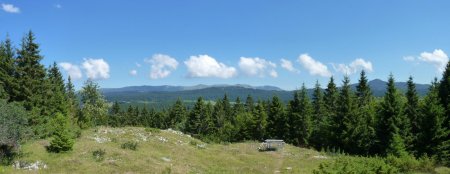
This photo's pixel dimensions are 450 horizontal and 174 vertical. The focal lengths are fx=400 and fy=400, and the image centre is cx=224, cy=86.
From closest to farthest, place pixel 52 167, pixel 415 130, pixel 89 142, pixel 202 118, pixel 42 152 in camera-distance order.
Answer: pixel 52 167, pixel 42 152, pixel 89 142, pixel 415 130, pixel 202 118

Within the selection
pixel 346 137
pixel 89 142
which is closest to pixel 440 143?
pixel 346 137

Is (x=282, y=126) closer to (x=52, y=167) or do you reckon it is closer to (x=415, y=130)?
(x=415, y=130)

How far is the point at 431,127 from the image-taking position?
48.9m

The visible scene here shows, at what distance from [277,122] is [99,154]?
44628 millimetres

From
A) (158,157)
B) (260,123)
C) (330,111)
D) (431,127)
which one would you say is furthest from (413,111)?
(260,123)

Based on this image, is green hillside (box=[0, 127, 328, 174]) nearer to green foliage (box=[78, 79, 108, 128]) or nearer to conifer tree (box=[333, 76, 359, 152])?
conifer tree (box=[333, 76, 359, 152])

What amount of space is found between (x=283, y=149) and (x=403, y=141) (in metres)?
14.6

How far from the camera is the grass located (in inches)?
1345

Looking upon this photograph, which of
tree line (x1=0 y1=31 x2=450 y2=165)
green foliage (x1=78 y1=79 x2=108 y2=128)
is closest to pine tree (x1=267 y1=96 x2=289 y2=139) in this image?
tree line (x1=0 y1=31 x2=450 y2=165)

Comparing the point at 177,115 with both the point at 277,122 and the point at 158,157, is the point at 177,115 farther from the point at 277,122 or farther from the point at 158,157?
the point at 158,157

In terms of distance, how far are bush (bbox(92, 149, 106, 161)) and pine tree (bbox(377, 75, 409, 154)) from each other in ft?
113

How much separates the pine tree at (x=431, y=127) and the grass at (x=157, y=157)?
11.4 meters

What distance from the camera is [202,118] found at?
10600 centimetres

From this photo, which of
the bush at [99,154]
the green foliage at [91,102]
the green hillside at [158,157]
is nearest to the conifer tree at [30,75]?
the green hillside at [158,157]
